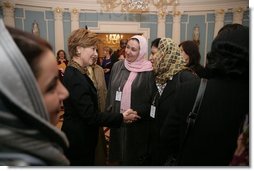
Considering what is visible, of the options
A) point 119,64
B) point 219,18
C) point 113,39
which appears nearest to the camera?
point 219,18

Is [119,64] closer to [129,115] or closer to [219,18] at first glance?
[129,115]

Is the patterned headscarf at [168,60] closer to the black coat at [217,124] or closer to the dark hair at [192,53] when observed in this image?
the dark hair at [192,53]

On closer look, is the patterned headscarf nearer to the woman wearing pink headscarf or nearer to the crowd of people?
the crowd of people

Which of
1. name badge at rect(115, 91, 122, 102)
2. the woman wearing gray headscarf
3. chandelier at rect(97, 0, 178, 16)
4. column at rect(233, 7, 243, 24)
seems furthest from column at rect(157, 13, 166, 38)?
the woman wearing gray headscarf

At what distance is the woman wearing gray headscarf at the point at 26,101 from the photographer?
0.37 metres

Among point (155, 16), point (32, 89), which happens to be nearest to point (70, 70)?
point (155, 16)

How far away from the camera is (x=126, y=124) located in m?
1.43

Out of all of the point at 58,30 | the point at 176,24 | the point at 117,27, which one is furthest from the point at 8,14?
the point at 176,24

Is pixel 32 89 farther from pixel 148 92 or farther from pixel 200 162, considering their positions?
pixel 148 92

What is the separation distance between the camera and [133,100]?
142cm

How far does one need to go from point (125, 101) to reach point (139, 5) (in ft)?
2.03

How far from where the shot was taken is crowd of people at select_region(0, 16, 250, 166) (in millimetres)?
391

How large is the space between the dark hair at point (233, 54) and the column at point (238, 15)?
0.15 meters

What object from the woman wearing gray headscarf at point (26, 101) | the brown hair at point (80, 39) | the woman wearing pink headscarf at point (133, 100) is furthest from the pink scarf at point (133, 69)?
the woman wearing gray headscarf at point (26, 101)
